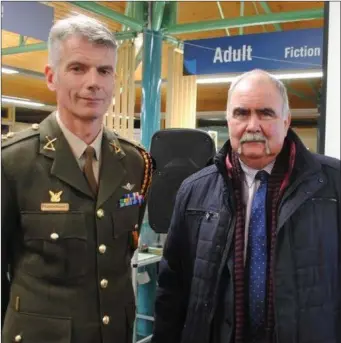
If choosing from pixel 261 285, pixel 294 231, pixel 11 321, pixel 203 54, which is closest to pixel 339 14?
pixel 294 231

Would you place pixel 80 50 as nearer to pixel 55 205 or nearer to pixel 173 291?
pixel 55 205

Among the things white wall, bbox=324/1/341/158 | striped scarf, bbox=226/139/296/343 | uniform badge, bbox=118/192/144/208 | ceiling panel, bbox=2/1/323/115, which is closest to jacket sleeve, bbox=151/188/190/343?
uniform badge, bbox=118/192/144/208

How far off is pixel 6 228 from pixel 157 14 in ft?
10.0

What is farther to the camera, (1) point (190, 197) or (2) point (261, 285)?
(1) point (190, 197)

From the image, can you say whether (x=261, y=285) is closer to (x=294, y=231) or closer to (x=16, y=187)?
(x=294, y=231)

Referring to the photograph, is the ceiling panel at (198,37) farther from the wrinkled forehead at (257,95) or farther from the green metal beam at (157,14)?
the wrinkled forehead at (257,95)

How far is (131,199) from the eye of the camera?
1.54 metres

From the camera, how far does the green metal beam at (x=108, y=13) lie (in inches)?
139

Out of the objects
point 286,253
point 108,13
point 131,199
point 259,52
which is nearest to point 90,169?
point 131,199

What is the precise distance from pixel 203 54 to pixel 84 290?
297 cm

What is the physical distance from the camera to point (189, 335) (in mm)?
1520

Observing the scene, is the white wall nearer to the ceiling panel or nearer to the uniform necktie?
the uniform necktie

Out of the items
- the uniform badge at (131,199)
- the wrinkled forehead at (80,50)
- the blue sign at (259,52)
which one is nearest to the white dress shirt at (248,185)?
the uniform badge at (131,199)

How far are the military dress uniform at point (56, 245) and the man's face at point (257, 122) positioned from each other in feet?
1.31
